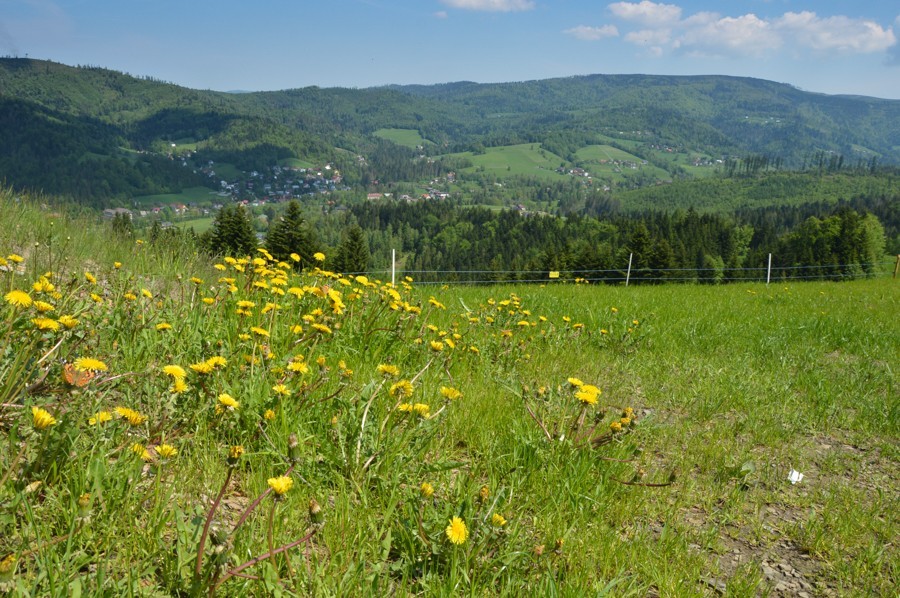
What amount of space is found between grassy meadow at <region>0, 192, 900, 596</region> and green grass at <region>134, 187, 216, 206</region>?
178m

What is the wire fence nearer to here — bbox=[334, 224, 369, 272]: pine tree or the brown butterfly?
bbox=[334, 224, 369, 272]: pine tree

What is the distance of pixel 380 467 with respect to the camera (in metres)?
2.41

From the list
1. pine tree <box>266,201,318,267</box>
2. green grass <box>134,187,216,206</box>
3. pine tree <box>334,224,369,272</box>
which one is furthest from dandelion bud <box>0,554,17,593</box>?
green grass <box>134,187,216,206</box>

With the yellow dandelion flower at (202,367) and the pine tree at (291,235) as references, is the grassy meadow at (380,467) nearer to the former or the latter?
the yellow dandelion flower at (202,367)

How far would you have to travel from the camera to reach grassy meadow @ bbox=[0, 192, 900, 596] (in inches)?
65.9

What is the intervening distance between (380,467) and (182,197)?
201 metres

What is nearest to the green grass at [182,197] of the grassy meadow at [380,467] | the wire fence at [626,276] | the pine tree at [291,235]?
the pine tree at [291,235]

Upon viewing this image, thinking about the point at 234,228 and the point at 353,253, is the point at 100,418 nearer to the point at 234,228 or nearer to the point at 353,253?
the point at 234,228

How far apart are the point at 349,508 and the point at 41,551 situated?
39.3 inches

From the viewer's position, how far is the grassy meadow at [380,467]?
1675mm

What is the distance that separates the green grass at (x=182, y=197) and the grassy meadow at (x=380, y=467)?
17776cm

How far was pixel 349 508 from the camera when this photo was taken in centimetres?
212

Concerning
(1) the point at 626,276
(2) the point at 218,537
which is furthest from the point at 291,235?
(2) the point at 218,537

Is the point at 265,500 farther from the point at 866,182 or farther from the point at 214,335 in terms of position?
the point at 866,182
